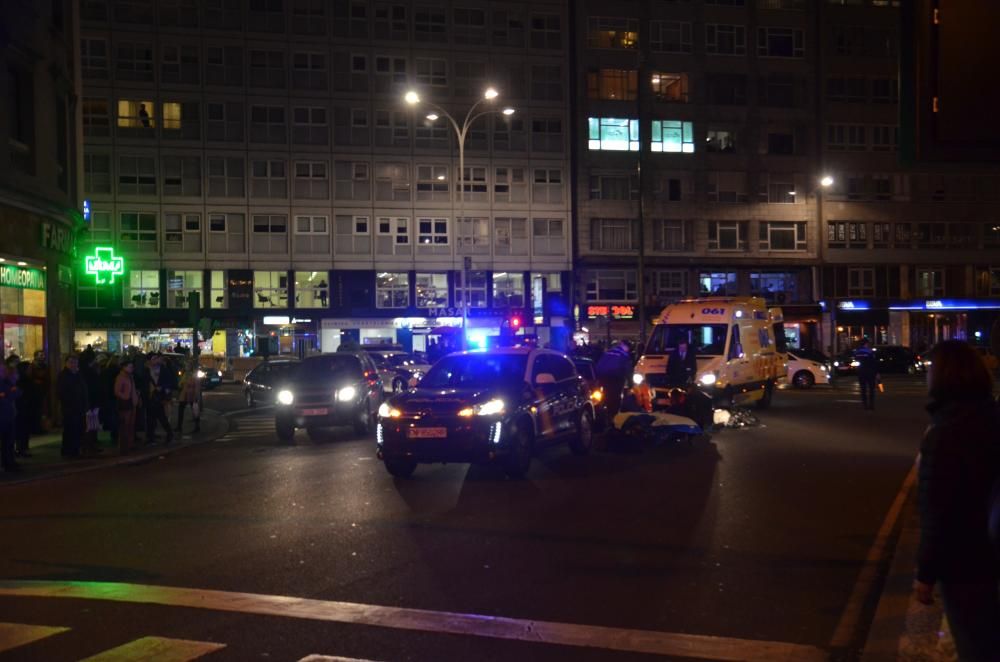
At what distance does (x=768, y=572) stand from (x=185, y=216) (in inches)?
2027

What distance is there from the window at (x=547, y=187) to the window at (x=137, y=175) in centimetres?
2147

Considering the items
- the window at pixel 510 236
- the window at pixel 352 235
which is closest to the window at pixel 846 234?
the window at pixel 510 236

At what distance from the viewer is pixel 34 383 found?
1939cm

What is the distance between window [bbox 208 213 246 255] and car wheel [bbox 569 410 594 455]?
42.5 metres

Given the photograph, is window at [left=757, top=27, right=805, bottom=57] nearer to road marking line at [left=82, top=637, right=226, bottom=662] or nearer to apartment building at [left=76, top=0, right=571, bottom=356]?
apartment building at [left=76, top=0, right=571, bottom=356]

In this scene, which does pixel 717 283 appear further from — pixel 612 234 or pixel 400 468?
pixel 400 468

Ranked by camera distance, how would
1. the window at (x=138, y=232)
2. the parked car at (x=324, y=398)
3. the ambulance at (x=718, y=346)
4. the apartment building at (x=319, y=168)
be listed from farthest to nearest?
the window at (x=138, y=232) < the apartment building at (x=319, y=168) < the ambulance at (x=718, y=346) < the parked car at (x=324, y=398)

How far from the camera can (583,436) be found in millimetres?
16562

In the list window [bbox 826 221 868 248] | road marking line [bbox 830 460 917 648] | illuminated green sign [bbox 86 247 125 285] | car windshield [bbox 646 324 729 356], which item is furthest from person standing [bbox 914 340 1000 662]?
window [bbox 826 221 868 248]

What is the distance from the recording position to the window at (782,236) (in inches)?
2458

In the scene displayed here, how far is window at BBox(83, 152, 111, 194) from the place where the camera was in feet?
177

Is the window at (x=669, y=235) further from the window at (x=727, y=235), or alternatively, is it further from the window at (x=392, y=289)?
the window at (x=392, y=289)

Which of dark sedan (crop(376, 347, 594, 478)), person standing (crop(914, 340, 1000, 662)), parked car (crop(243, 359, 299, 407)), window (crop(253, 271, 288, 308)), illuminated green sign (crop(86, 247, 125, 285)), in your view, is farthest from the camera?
window (crop(253, 271, 288, 308))

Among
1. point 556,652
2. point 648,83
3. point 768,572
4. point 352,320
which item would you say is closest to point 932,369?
point 556,652
